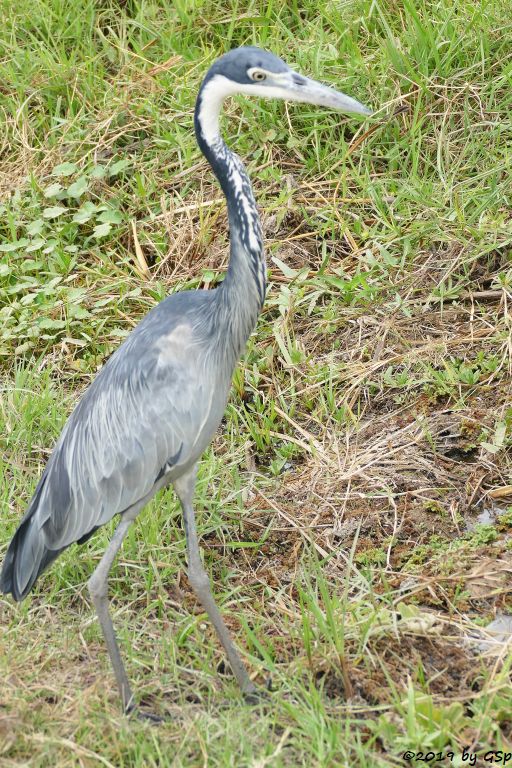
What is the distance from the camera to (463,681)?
3.49 m

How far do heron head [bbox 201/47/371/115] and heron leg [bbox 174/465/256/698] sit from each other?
1320 millimetres

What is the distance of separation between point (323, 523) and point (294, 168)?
2.23 m

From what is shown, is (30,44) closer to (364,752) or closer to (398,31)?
(398,31)

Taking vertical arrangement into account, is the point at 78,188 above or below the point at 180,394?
below

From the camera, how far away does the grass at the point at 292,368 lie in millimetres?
3498

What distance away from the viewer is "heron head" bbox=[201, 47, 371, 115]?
3.70m

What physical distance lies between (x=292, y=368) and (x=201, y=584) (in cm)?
146

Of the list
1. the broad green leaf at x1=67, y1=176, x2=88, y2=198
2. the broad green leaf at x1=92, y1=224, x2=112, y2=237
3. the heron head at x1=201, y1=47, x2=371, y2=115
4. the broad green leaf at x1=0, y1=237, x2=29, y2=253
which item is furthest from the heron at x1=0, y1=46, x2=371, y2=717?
the broad green leaf at x1=67, y1=176, x2=88, y2=198

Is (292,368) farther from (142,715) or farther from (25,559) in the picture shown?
(142,715)

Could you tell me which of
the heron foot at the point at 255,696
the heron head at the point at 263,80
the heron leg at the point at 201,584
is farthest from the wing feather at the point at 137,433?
the heron head at the point at 263,80

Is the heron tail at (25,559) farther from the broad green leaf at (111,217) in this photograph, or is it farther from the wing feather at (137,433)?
the broad green leaf at (111,217)

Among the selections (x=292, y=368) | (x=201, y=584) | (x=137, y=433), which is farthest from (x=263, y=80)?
(x=201, y=584)

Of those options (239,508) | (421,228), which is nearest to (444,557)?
(239,508)

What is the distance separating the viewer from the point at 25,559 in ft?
12.4
